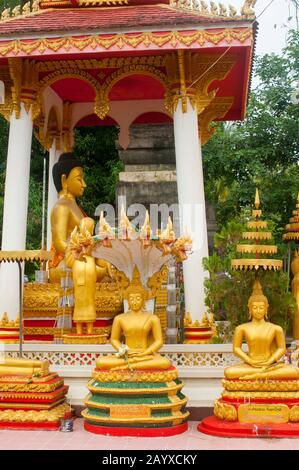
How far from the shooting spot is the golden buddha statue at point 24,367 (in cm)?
883

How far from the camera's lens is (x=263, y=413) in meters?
8.12

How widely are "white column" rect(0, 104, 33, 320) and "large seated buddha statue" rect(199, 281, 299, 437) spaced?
140 inches

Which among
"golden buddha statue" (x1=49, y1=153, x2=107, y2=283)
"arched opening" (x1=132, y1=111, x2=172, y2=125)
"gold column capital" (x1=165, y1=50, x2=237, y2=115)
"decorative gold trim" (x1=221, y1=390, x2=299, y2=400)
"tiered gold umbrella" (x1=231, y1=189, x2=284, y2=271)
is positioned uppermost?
"arched opening" (x1=132, y1=111, x2=172, y2=125)

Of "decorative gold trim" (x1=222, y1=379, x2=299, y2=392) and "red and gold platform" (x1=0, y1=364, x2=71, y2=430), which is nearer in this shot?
"decorative gold trim" (x1=222, y1=379, x2=299, y2=392)

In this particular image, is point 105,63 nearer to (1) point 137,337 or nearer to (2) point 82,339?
(2) point 82,339

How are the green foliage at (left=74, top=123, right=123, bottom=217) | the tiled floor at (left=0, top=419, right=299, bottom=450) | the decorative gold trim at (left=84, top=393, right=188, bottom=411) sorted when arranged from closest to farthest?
the tiled floor at (left=0, top=419, right=299, bottom=450) < the decorative gold trim at (left=84, top=393, right=188, bottom=411) < the green foliage at (left=74, top=123, right=123, bottom=217)

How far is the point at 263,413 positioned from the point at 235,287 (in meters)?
2.09

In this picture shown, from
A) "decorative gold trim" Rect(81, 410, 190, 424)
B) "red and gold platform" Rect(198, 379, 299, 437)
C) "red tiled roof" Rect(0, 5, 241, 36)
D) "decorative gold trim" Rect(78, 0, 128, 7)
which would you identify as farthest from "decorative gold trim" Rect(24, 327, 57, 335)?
"decorative gold trim" Rect(78, 0, 128, 7)

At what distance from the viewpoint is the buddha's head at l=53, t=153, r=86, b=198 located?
484 inches

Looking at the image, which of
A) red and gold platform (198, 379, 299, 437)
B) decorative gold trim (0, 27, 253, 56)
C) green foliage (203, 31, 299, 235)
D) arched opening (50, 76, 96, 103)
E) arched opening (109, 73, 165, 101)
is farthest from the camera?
green foliage (203, 31, 299, 235)

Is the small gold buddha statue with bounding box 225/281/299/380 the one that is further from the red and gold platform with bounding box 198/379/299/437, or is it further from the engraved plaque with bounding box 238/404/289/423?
the engraved plaque with bounding box 238/404/289/423

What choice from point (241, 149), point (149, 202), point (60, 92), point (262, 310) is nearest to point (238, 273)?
point (262, 310)

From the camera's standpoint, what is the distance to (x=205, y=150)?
17219mm

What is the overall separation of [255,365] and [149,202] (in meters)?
6.22
